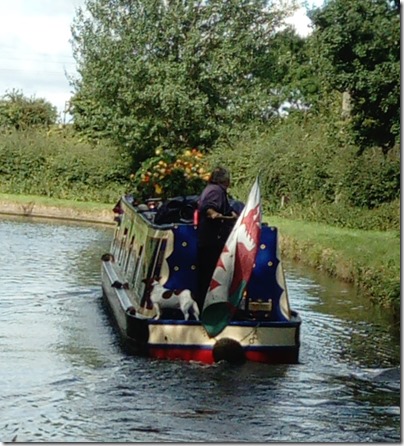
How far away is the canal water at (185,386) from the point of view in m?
7.43

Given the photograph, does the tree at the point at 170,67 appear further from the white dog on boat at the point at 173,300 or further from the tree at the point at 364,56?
the white dog on boat at the point at 173,300

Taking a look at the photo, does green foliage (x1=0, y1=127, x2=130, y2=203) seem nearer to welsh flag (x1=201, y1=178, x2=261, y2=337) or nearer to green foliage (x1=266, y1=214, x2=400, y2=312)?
green foliage (x1=266, y1=214, x2=400, y2=312)

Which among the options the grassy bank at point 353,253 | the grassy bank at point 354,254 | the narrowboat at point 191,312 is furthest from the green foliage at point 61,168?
the narrowboat at point 191,312

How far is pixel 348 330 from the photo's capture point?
12633 mm

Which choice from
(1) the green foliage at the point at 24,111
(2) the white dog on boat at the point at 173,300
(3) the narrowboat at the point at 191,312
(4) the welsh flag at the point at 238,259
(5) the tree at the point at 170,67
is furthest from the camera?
(1) the green foliage at the point at 24,111

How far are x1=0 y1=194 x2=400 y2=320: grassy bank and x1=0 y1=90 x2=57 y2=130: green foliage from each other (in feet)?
68.5

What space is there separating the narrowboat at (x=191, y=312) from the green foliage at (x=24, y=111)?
33604 millimetres

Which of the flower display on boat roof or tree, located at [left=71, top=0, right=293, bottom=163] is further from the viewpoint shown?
tree, located at [left=71, top=0, right=293, bottom=163]

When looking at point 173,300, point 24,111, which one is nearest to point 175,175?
point 173,300

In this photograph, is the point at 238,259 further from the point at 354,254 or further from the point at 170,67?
the point at 170,67

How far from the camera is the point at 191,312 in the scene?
9.74 m

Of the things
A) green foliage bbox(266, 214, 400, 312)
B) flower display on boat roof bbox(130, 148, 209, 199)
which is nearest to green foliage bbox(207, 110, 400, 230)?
green foliage bbox(266, 214, 400, 312)

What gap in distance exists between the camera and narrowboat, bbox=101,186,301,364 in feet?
31.3

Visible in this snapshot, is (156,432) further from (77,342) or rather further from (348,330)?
(348,330)
